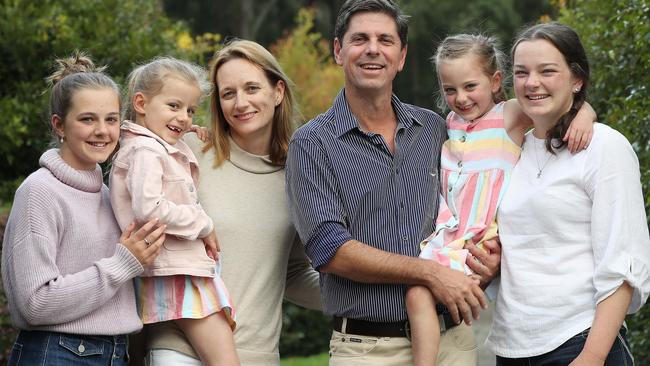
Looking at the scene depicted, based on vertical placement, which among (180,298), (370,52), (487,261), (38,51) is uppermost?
(38,51)

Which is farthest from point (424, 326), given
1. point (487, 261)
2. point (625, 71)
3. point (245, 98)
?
point (625, 71)

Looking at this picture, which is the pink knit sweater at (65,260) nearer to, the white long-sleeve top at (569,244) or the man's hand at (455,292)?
the man's hand at (455,292)

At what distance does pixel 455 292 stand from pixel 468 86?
1.04 meters

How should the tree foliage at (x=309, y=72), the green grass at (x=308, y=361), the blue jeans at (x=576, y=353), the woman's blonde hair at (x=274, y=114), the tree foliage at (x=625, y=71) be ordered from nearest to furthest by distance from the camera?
the blue jeans at (x=576, y=353) → the woman's blonde hair at (x=274, y=114) → the tree foliage at (x=625, y=71) → the green grass at (x=308, y=361) → the tree foliage at (x=309, y=72)

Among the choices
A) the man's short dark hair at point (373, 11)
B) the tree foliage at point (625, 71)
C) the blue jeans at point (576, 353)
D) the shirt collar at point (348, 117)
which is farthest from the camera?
the tree foliage at point (625, 71)

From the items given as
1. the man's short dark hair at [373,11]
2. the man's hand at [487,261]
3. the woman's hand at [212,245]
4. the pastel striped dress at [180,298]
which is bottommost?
the pastel striped dress at [180,298]

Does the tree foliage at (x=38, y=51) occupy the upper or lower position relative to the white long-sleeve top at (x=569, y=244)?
upper

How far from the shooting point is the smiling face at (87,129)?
3.91 metres

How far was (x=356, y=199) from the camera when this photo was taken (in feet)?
13.6

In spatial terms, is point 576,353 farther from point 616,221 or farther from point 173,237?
point 173,237

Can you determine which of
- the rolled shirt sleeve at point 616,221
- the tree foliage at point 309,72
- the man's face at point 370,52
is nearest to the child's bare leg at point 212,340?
the man's face at point 370,52

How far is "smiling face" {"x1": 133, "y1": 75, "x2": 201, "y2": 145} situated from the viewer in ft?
14.0

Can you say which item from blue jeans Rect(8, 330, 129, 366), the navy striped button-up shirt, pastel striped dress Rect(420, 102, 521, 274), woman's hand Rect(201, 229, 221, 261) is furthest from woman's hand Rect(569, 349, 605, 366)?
blue jeans Rect(8, 330, 129, 366)

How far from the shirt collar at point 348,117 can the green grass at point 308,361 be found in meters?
4.97
